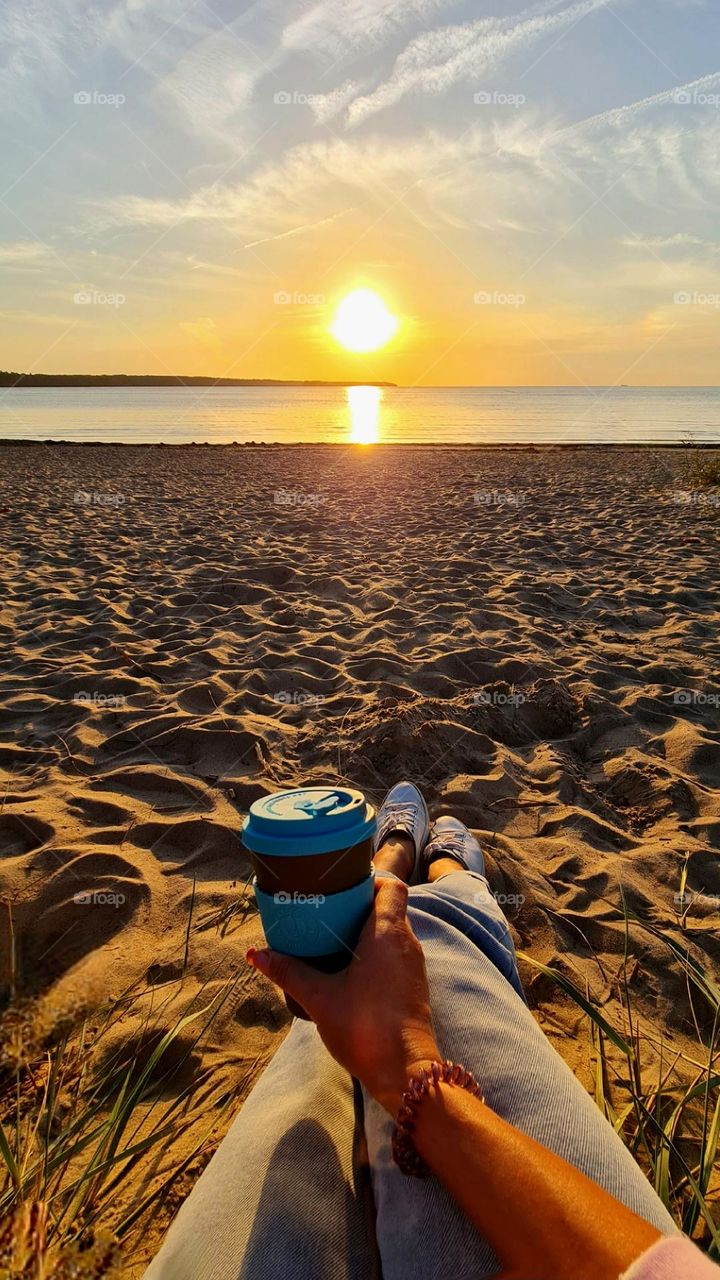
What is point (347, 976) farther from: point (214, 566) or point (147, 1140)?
point (214, 566)

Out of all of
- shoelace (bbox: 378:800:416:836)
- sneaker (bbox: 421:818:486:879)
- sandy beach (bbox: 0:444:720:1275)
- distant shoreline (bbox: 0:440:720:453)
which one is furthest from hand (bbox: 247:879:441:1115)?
distant shoreline (bbox: 0:440:720:453)

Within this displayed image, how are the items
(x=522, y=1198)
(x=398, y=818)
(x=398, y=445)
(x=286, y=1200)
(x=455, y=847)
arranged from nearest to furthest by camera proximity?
1. (x=522, y=1198)
2. (x=286, y=1200)
3. (x=455, y=847)
4. (x=398, y=818)
5. (x=398, y=445)

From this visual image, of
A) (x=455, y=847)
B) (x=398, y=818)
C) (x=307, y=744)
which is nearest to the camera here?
(x=455, y=847)

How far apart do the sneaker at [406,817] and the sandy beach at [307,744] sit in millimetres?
197

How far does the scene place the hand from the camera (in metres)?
1.05

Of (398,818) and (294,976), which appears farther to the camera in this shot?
(398,818)

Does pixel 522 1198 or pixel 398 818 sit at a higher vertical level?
pixel 522 1198

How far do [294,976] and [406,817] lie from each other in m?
1.14

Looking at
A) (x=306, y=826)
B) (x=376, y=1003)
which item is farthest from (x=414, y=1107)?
(x=306, y=826)

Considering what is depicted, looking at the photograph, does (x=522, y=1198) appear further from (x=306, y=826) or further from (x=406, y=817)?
(x=406, y=817)

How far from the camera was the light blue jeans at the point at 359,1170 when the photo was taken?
0.89m

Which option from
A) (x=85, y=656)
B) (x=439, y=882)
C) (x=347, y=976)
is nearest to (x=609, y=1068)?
(x=439, y=882)

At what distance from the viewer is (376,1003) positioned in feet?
3.62

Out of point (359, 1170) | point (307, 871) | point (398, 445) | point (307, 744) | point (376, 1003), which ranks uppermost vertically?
point (398, 445)
